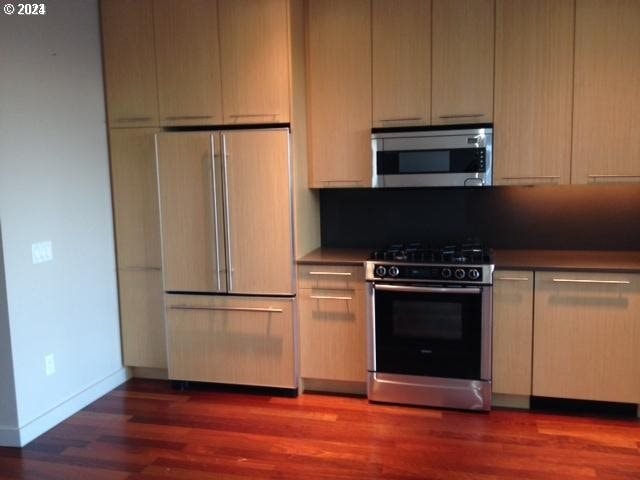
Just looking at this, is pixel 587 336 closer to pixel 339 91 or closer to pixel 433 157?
pixel 433 157

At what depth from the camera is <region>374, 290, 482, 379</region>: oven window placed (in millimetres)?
3113

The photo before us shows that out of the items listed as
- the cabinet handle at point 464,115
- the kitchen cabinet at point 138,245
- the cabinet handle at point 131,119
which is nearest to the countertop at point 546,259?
the cabinet handle at point 464,115

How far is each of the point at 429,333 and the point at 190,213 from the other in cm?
163

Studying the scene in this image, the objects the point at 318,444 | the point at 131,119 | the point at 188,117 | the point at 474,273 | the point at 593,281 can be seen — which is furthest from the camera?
the point at 131,119

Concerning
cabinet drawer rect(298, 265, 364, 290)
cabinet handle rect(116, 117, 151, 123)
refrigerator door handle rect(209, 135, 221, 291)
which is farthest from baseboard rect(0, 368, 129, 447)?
cabinet handle rect(116, 117, 151, 123)

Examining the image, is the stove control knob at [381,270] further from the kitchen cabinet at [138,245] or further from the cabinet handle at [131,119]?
the cabinet handle at [131,119]

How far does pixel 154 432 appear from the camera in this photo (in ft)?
9.93

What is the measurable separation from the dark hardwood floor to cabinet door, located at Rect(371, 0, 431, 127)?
1.79 meters

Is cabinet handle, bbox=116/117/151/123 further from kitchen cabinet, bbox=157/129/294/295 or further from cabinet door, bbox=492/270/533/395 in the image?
cabinet door, bbox=492/270/533/395

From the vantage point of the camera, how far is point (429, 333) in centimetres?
319

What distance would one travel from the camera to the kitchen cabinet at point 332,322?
329 cm

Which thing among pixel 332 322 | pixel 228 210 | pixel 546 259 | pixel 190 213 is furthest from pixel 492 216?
pixel 190 213

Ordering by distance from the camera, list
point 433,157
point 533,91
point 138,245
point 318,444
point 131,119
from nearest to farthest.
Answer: point 318,444 → point 533,91 → point 433,157 → point 131,119 → point 138,245

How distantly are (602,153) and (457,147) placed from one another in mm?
807
